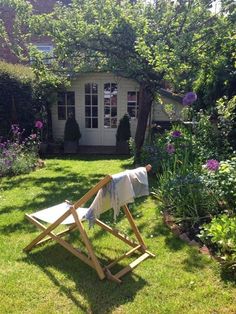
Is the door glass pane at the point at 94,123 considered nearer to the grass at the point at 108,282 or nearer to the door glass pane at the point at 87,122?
the door glass pane at the point at 87,122

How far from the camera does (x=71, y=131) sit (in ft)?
42.9

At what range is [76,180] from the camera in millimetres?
8242

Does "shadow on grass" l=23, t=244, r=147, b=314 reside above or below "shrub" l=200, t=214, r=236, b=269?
below

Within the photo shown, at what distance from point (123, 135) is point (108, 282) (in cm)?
973

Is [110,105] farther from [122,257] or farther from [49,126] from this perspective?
[122,257]

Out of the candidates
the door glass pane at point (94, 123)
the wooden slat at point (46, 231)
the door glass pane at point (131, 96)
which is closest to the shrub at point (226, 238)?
the wooden slat at point (46, 231)

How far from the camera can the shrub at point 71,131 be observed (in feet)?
42.9

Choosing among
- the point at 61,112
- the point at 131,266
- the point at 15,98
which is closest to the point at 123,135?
the point at 61,112

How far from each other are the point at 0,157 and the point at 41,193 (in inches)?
89.0

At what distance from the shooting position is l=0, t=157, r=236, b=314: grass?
3.28 meters

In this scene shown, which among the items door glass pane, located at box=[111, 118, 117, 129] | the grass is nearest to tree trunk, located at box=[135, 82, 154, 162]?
door glass pane, located at box=[111, 118, 117, 129]

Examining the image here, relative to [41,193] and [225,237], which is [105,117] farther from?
[225,237]

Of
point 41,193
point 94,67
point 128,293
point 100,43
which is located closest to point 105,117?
point 94,67

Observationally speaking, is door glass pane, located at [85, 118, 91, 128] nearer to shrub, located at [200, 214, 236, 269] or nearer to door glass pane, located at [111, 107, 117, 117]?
door glass pane, located at [111, 107, 117, 117]
